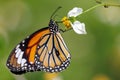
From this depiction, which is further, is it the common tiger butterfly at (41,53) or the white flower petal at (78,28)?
the common tiger butterfly at (41,53)

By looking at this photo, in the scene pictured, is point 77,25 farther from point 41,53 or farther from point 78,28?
point 41,53

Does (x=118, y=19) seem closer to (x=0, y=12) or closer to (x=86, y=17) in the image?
(x=86, y=17)

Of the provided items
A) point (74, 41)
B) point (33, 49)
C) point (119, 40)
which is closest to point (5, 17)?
point (74, 41)

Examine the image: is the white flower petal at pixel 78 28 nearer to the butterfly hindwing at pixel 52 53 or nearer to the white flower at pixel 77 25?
the white flower at pixel 77 25

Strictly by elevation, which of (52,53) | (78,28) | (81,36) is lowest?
(81,36)

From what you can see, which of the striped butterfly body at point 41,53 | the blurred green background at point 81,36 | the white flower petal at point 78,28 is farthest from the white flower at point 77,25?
the blurred green background at point 81,36

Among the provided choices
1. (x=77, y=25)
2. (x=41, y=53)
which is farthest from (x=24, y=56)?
(x=77, y=25)

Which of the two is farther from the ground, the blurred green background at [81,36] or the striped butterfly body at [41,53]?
the striped butterfly body at [41,53]

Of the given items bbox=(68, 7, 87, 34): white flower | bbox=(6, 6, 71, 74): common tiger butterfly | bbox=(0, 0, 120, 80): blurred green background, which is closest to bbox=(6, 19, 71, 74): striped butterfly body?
bbox=(6, 6, 71, 74): common tiger butterfly
